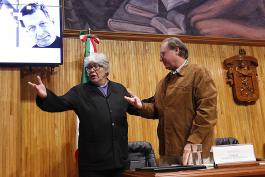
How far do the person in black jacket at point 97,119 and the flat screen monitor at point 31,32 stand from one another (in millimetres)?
1345

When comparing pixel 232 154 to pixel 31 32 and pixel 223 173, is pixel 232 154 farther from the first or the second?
pixel 31 32

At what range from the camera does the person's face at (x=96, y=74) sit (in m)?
2.52

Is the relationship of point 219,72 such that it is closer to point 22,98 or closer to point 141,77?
point 141,77

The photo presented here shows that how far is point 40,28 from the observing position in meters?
3.77

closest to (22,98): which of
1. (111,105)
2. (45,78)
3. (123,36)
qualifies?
(45,78)

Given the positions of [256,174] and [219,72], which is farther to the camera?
[219,72]

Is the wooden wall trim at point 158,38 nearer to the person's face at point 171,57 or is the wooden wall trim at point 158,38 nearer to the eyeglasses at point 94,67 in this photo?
the eyeglasses at point 94,67

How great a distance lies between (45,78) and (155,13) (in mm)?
1822

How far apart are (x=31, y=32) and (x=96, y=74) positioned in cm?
159

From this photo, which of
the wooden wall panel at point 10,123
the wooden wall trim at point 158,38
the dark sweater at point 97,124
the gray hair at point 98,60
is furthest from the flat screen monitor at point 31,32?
the dark sweater at point 97,124

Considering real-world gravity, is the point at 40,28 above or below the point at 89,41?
above

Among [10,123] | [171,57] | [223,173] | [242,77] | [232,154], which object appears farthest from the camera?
[242,77]

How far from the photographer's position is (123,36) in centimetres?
443

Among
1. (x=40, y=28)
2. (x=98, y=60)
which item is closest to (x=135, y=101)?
(x=98, y=60)
